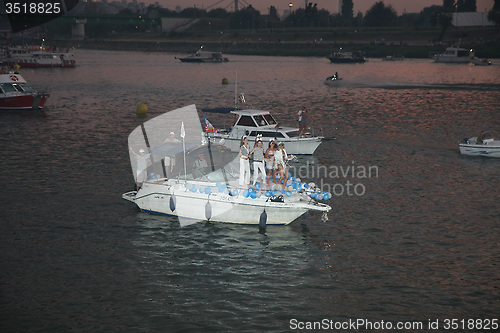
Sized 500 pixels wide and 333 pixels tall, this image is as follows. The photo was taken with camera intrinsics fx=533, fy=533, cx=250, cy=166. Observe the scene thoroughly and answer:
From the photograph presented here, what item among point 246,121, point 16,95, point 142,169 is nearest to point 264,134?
point 246,121

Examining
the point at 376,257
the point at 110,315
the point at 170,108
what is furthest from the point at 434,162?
the point at 170,108

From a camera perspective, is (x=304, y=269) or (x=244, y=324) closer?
(x=244, y=324)

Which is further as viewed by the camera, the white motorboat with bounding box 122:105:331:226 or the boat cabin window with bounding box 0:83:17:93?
the boat cabin window with bounding box 0:83:17:93

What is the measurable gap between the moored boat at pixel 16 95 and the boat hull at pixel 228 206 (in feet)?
143

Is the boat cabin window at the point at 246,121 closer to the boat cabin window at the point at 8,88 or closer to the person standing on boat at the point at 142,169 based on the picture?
the person standing on boat at the point at 142,169

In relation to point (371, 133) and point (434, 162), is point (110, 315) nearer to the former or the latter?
point (434, 162)

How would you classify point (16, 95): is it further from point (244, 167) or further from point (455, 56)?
point (455, 56)

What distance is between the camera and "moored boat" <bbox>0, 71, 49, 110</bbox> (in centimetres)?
6100

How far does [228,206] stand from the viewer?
23062 millimetres

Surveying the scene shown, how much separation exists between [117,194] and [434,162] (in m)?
21.8

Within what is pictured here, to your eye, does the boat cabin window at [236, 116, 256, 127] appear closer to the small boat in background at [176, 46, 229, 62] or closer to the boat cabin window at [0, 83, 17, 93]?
the boat cabin window at [0, 83, 17, 93]

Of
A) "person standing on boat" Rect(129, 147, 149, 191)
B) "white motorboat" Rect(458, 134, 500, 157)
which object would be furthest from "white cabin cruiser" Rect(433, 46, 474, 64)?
"person standing on boat" Rect(129, 147, 149, 191)

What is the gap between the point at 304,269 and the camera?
19984 mm

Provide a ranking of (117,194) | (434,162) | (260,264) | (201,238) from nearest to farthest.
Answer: (260,264)
(201,238)
(117,194)
(434,162)
